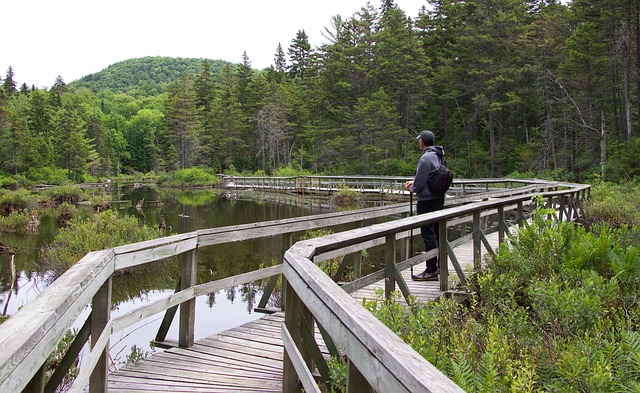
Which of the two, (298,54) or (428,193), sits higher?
(298,54)

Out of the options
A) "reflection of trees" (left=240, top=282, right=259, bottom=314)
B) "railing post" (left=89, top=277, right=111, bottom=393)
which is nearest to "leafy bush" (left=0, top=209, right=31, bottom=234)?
"reflection of trees" (left=240, top=282, right=259, bottom=314)

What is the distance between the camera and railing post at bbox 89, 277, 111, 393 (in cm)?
275

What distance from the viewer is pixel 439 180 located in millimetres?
5801

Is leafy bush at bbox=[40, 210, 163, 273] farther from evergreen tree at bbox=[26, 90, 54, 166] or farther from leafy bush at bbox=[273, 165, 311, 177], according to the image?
evergreen tree at bbox=[26, 90, 54, 166]

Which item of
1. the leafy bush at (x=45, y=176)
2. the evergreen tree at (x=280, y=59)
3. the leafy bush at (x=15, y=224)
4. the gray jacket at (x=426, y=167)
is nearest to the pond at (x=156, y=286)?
the leafy bush at (x=15, y=224)

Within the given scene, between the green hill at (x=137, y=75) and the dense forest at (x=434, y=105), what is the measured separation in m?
97.0

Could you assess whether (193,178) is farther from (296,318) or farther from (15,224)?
(296,318)

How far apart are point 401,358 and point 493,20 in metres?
41.6

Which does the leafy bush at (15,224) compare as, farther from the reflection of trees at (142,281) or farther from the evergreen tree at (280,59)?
the evergreen tree at (280,59)

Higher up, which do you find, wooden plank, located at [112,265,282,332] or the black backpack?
the black backpack

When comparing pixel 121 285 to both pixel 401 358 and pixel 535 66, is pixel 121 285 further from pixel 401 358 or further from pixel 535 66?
pixel 535 66

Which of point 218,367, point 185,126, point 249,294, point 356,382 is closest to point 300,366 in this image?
point 356,382

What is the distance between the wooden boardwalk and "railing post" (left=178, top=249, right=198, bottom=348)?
95mm

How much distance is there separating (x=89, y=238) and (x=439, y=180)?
27.1 feet
